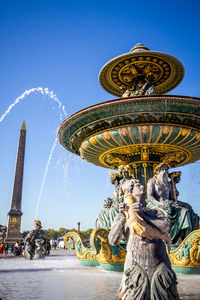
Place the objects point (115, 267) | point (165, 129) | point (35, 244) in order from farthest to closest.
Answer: point (35, 244) < point (165, 129) < point (115, 267)

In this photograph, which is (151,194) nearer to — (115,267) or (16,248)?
(115,267)

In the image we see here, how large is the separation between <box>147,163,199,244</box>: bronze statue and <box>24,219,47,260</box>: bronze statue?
20.6 feet

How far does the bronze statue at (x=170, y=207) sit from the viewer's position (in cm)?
745

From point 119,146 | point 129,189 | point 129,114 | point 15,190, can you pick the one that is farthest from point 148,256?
point 15,190

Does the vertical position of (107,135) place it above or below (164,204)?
above

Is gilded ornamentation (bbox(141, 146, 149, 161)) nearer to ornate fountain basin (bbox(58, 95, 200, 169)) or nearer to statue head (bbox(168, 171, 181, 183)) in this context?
ornate fountain basin (bbox(58, 95, 200, 169))

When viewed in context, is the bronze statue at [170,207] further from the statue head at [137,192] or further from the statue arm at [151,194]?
the statue head at [137,192]

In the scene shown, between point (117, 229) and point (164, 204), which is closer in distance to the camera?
point (117, 229)

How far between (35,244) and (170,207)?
7.16 metres

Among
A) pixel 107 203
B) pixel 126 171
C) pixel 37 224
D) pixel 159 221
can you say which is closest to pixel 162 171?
pixel 126 171

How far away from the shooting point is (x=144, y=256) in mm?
2986

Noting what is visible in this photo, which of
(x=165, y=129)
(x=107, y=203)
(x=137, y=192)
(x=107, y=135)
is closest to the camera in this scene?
(x=137, y=192)

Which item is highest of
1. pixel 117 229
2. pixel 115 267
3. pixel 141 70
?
pixel 141 70

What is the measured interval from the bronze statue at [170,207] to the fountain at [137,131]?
0.41 meters
